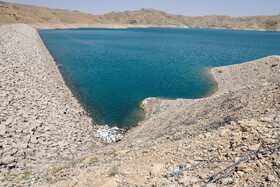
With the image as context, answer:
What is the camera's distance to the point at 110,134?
1421 centimetres

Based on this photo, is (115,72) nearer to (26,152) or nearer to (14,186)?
(26,152)

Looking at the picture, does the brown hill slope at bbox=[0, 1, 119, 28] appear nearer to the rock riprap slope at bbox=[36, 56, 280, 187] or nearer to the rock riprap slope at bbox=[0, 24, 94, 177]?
the rock riprap slope at bbox=[0, 24, 94, 177]

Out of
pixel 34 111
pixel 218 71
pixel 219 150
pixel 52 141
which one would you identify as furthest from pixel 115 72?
pixel 219 150

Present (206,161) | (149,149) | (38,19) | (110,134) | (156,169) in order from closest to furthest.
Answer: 1. (206,161)
2. (156,169)
3. (149,149)
4. (110,134)
5. (38,19)

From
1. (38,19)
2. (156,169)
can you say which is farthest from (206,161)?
(38,19)

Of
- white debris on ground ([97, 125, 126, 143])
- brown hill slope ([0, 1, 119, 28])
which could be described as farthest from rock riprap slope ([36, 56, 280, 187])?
brown hill slope ([0, 1, 119, 28])

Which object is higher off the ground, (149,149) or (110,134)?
(149,149)

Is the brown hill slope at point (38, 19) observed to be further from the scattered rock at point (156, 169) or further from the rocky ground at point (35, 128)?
the scattered rock at point (156, 169)

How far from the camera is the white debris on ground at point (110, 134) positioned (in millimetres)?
13578

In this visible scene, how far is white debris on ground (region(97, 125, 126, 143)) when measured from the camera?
13578 millimetres

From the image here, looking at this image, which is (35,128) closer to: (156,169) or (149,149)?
(149,149)

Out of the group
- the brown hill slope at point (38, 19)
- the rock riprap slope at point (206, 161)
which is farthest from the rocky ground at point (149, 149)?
the brown hill slope at point (38, 19)

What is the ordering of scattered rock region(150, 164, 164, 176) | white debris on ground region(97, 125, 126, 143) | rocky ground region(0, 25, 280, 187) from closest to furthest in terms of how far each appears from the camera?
1. rocky ground region(0, 25, 280, 187)
2. scattered rock region(150, 164, 164, 176)
3. white debris on ground region(97, 125, 126, 143)

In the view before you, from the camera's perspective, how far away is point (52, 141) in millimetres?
10438
